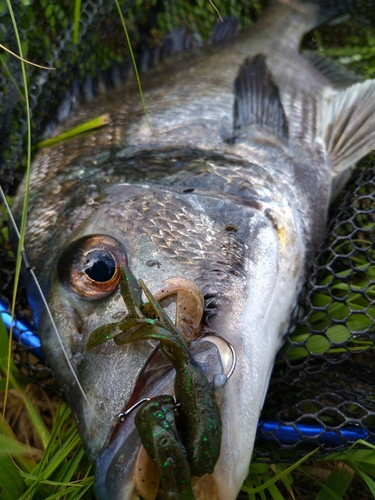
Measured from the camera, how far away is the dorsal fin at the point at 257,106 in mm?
2342

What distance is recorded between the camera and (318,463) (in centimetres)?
214

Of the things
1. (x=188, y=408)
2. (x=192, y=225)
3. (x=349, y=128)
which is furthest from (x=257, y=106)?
(x=188, y=408)

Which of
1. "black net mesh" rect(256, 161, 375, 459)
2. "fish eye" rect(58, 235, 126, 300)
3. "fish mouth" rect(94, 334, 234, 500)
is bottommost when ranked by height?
"black net mesh" rect(256, 161, 375, 459)

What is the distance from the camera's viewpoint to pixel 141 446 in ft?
4.24

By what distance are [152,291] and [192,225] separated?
1.05 feet

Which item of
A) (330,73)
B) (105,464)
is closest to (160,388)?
(105,464)

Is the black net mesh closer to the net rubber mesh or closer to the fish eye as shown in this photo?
the net rubber mesh

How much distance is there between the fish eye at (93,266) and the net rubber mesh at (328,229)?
23.4 inches

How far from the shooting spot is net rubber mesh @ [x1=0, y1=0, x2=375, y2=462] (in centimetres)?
191

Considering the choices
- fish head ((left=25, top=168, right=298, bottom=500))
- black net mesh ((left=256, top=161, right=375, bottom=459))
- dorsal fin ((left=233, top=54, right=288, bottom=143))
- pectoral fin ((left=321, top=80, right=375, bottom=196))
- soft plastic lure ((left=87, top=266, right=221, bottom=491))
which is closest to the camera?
soft plastic lure ((left=87, top=266, right=221, bottom=491))

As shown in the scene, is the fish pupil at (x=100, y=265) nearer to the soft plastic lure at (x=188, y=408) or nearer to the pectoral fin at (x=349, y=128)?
the soft plastic lure at (x=188, y=408)

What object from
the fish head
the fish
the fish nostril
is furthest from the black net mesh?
the fish nostril

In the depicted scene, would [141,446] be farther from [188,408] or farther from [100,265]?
[100,265]

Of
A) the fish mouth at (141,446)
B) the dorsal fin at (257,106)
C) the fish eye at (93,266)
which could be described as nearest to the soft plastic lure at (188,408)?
the fish mouth at (141,446)
